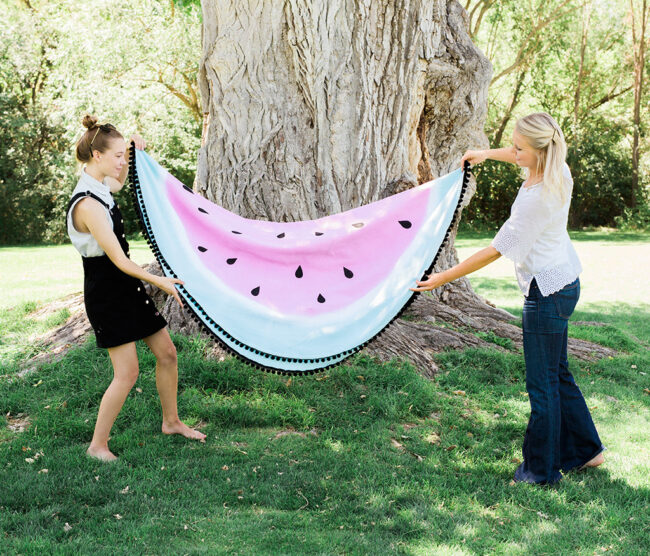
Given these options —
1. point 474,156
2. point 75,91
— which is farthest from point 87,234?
point 75,91

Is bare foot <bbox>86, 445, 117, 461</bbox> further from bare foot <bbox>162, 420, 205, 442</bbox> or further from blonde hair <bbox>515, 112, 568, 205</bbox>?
blonde hair <bbox>515, 112, 568, 205</bbox>

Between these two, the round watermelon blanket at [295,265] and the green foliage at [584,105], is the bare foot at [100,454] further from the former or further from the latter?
the green foliage at [584,105]

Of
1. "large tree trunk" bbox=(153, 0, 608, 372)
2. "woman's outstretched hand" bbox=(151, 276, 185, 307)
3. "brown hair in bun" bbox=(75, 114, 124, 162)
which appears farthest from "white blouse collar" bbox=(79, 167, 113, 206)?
"large tree trunk" bbox=(153, 0, 608, 372)

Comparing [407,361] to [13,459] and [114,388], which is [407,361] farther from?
[13,459]

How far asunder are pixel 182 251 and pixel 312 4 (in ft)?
8.94

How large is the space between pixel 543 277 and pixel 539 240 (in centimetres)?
21

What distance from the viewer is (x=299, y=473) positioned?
4.20m

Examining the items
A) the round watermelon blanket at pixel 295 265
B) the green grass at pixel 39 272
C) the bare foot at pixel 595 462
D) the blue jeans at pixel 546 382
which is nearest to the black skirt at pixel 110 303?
the round watermelon blanket at pixel 295 265

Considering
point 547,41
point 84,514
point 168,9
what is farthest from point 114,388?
point 547,41

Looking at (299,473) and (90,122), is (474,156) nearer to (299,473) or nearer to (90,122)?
(299,473)

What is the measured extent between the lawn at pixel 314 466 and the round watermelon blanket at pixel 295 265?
2.51 ft

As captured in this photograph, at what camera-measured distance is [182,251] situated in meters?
4.38

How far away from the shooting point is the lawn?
11.6ft

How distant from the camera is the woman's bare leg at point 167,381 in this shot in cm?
442
